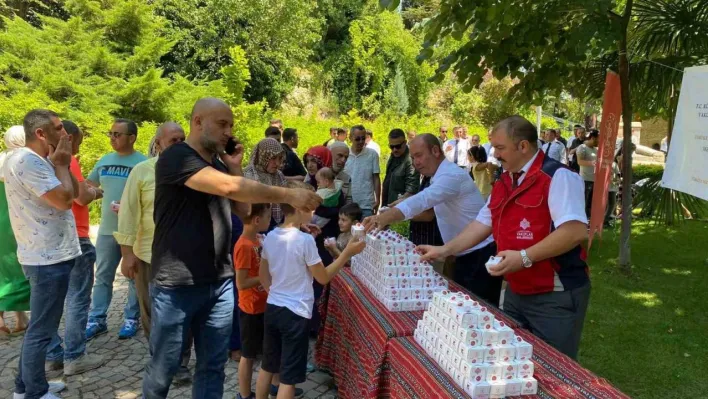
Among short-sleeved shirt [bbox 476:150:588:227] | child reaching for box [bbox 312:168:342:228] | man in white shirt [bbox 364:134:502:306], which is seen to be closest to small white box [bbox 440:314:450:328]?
short-sleeved shirt [bbox 476:150:588:227]

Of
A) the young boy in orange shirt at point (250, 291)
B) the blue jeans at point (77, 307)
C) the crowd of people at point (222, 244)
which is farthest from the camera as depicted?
the blue jeans at point (77, 307)

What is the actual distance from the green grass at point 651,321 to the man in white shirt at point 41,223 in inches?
174

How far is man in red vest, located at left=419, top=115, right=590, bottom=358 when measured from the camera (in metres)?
2.63

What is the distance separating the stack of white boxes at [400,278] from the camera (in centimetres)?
302

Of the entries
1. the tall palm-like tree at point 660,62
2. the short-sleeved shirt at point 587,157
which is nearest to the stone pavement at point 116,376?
the tall palm-like tree at point 660,62

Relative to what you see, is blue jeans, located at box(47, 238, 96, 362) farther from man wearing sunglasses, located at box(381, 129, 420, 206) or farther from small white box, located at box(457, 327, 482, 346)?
man wearing sunglasses, located at box(381, 129, 420, 206)

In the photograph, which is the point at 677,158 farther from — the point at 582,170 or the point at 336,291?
the point at 582,170

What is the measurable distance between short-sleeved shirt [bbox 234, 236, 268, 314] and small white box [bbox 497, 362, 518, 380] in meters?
1.91

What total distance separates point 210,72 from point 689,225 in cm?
2145

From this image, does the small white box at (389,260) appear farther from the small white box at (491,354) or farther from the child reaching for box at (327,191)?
the child reaching for box at (327,191)

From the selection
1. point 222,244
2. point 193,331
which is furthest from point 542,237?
point 193,331

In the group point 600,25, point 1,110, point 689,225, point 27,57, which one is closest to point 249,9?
point 27,57

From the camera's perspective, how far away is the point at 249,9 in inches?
982

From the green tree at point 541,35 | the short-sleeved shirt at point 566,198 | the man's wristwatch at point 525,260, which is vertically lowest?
the man's wristwatch at point 525,260
